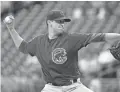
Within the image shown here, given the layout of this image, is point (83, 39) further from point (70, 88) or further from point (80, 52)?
point (80, 52)

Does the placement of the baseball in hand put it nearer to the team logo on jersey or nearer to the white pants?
the team logo on jersey

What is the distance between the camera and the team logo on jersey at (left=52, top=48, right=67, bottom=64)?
4.18 m

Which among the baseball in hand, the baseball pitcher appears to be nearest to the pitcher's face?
the baseball pitcher

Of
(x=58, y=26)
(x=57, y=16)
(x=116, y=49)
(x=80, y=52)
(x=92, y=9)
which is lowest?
(x=80, y=52)

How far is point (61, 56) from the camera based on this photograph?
4188 mm

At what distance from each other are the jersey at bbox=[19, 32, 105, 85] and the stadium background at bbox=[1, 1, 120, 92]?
3.24m

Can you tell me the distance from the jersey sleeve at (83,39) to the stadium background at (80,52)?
3357 mm

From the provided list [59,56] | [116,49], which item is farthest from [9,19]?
[116,49]

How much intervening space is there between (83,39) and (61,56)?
28 cm

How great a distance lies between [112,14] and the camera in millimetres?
9375

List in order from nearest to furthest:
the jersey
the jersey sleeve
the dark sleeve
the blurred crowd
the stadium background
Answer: the jersey sleeve
the jersey
the dark sleeve
the stadium background
the blurred crowd

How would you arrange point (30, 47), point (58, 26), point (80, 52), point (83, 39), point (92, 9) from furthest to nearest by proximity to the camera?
1. point (92, 9)
2. point (80, 52)
3. point (30, 47)
4. point (58, 26)
5. point (83, 39)

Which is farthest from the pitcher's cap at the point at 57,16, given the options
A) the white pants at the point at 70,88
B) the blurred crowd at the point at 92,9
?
the blurred crowd at the point at 92,9

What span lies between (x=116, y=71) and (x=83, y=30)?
1838mm
